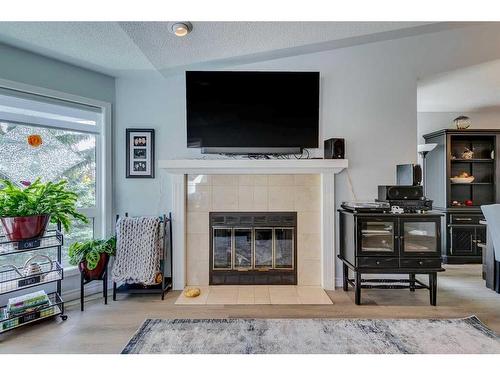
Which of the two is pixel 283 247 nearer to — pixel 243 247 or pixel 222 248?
pixel 243 247

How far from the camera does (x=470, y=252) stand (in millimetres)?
4105

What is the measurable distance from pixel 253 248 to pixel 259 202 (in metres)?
0.52

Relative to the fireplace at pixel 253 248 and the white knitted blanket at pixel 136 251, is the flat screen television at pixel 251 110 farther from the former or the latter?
the white knitted blanket at pixel 136 251

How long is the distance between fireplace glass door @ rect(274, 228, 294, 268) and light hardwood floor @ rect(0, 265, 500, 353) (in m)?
0.55

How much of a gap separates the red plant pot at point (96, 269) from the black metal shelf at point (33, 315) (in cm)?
26

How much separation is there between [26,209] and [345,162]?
9.20ft

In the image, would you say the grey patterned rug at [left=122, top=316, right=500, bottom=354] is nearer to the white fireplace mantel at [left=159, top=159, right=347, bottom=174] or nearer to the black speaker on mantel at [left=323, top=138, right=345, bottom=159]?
the white fireplace mantel at [left=159, top=159, right=347, bottom=174]

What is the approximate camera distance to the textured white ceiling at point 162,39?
7.52 feet

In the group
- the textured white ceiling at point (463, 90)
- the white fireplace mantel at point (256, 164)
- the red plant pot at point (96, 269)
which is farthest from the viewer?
the textured white ceiling at point (463, 90)

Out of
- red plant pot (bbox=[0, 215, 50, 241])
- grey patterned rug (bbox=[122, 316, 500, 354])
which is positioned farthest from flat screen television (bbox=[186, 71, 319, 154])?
grey patterned rug (bbox=[122, 316, 500, 354])

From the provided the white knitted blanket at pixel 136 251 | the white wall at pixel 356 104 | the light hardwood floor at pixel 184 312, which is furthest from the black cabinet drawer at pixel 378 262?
the white knitted blanket at pixel 136 251

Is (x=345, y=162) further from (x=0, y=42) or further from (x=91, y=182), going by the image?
(x=0, y=42)

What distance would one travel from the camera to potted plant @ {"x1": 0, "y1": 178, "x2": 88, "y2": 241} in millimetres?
2201
